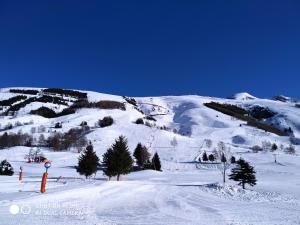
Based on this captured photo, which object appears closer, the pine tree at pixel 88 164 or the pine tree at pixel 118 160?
the pine tree at pixel 118 160

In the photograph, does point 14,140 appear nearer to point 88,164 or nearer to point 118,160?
point 88,164

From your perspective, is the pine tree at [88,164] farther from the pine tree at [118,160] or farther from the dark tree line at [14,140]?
the dark tree line at [14,140]

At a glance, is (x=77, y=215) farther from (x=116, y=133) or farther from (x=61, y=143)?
(x=116, y=133)

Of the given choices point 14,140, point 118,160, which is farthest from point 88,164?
point 14,140

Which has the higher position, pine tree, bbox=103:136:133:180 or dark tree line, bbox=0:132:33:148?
dark tree line, bbox=0:132:33:148

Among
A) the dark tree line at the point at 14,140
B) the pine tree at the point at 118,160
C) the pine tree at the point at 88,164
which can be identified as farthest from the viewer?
the dark tree line at the point at 14,140

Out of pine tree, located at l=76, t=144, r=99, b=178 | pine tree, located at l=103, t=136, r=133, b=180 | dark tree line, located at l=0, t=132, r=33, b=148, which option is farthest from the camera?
dark tree line, located at l=0, t=132, r=33, b=148

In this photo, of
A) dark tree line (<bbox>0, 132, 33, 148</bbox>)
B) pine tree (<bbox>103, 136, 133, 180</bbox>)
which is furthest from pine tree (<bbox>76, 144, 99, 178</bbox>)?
dark tree line (<bbox>0, 132, 33, 148</bbox>)

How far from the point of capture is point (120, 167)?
38906 millimetres

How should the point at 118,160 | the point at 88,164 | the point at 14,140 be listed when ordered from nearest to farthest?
the point at 118,160 → the point at 88,164 → the point at 14,140

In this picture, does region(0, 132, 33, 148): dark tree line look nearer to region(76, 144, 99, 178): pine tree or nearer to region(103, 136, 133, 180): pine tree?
region(76, 144, 99, 178): pine tree

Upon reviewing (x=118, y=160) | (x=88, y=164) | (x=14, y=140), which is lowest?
(x=88, y=164)

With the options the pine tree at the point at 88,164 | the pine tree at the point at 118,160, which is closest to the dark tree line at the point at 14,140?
the pine tree at the point at 88,164

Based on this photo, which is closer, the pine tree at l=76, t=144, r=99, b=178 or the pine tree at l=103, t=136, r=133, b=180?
the pine tree at l=103, t=136, r=133, b=180
